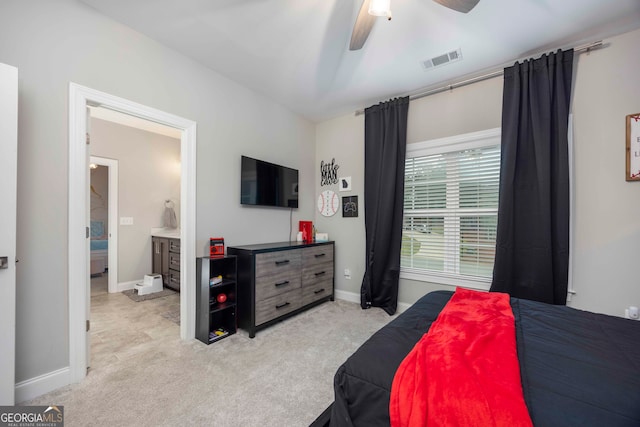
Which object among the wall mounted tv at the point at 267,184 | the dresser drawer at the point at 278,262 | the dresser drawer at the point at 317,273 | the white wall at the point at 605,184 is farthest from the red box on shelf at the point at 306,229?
the white wall at the point at 605,184

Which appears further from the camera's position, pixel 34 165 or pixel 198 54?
pixel 198 54

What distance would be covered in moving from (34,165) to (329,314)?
2.90m

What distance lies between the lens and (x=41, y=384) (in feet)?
5.56

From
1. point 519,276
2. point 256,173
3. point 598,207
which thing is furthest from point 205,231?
point 598,207

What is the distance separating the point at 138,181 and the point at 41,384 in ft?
11.1

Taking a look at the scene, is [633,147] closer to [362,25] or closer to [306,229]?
[362,25]

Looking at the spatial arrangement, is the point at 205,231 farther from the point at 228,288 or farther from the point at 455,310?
the point at 455,310

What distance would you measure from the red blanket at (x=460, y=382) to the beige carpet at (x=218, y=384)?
0.90m

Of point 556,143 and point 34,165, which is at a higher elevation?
point 556,143

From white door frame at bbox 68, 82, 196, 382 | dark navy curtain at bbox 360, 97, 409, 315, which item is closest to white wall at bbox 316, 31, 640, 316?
dark navy curtain at bbox 360, 97, 409, 315

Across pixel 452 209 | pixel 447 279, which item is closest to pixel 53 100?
pixel 452 209

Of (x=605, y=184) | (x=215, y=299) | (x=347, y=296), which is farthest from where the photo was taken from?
(x=347, y=296)

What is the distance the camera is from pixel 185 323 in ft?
8.11

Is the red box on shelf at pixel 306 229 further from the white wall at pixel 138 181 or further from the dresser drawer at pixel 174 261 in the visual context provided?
the white wall at pixel 138 181
